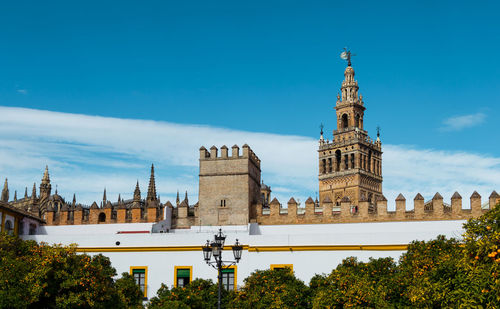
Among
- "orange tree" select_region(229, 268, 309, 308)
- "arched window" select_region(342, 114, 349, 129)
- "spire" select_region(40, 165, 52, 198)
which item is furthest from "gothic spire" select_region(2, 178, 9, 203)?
"orange tree" select_region(229, 268, 309, 308)

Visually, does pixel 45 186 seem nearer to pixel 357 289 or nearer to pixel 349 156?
pixel 349 156

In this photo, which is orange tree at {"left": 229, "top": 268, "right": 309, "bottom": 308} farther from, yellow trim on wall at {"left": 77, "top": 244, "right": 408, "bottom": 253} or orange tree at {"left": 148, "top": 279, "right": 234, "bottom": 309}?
yellow trim on wall at {"left": 77, "top": 244, "right": 408, "bottom": 253}

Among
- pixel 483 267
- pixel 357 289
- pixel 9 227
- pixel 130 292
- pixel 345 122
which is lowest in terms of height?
pixel 130 292

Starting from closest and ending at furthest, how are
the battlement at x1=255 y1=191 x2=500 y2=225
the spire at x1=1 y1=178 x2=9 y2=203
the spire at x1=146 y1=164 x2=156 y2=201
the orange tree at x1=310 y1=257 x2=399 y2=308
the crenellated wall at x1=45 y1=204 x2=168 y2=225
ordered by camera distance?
1. the orange tree at x1=310 y1=257 x2=399 y2=308
2. the battlement at x1=255 y1=191 x2=500 y2=225
3. the crenellated wall at x1=45 y1=204 x2=168 y2=225
4. the spire at x1=146 y1=164 x2=156 y2=201
5. the spire at x1=1 y1=178 x2=9 y2=203

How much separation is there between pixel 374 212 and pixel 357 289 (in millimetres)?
13171

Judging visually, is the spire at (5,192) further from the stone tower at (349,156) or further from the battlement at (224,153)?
the battlement at (224,153)

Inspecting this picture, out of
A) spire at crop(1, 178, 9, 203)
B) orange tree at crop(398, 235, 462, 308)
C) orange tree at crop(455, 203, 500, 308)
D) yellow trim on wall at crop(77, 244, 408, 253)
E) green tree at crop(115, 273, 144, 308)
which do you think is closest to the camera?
orange tree at crop(455, 203, 500, 308)

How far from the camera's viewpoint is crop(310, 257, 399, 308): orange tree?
17.0 m

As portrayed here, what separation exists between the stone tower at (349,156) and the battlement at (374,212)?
24.3 m

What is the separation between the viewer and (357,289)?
17141 millimetres

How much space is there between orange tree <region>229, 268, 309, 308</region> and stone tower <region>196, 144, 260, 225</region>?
437 inches

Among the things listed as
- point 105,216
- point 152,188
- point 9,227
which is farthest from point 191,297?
point 152,188

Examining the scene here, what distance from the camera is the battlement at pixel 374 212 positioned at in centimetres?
2828

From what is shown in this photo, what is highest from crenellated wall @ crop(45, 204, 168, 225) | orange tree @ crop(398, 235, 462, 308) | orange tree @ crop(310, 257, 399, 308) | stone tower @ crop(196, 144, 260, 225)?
stone tower @ crop(196, 144, 260, 225)
